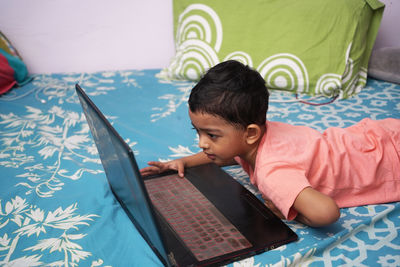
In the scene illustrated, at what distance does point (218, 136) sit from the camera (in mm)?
862

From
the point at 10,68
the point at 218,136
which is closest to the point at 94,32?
the point at 10,68

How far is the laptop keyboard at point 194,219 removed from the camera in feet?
2.44

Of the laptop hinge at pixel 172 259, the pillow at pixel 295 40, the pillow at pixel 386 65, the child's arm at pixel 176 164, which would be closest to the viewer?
the laptop hinge at pixel 172 259

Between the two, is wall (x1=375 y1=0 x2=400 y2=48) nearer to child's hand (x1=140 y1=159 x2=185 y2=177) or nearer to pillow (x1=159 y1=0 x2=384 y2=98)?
pillow (x1=159 y1=0 x2=384 y2=98)

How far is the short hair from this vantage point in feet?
2.69

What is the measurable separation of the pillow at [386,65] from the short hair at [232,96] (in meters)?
1.20

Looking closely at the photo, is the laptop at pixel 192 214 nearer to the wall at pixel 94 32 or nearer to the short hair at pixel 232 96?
the short hair at pixel 232 96

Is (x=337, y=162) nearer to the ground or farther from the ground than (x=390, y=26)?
nearer to the ground

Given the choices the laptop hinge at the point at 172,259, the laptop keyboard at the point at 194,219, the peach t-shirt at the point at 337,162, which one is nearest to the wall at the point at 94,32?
the peach t-shirt at the point at 337,162

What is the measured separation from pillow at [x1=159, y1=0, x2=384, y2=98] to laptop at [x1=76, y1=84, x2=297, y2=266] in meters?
0.85

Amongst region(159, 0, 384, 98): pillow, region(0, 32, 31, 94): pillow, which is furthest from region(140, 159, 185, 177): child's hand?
region(0, 32, 31, 94): pillow

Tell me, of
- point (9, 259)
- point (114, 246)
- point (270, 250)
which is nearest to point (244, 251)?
point (270, 250)

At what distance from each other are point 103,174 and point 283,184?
599 mm

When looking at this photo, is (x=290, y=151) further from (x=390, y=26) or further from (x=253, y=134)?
(x=390, y=26)
